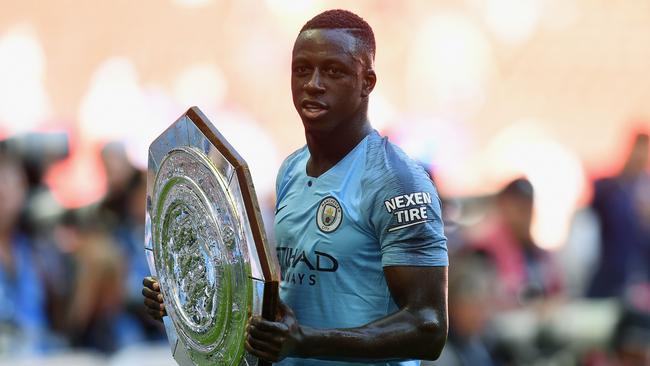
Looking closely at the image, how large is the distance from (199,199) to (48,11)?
17.3ft

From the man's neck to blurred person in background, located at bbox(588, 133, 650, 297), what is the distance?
611cm

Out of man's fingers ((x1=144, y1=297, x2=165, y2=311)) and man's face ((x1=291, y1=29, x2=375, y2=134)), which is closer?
man's face ((x1=291, y1=29, x2=375, y2=134))

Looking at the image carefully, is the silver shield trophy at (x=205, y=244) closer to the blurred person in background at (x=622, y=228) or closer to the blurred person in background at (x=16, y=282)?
the blurred person in background at (x=16, y=282)

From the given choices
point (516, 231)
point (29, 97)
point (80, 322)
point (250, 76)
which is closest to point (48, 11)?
point (29, 97)

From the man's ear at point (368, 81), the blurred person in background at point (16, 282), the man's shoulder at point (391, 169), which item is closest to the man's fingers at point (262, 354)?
the man's shoulder at point (391, 169)

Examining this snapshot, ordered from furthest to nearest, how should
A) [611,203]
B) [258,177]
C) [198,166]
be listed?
[611,203] → [258,177] → [198,166]

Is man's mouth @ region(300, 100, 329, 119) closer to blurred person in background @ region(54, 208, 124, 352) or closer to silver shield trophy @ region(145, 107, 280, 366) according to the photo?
silver shield trophy @ region(145, 107, 280, 366)

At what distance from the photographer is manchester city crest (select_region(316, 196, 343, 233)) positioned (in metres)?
3.50

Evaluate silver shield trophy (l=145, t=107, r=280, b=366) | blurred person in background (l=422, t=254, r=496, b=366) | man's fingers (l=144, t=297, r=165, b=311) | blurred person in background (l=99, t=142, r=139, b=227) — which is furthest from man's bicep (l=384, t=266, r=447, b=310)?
blurred person in background (l=422, t=254, r=496, b=366)

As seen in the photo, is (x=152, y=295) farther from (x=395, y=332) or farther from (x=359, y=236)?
(x=395, y=332)

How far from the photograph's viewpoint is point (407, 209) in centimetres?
341

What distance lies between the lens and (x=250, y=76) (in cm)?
941

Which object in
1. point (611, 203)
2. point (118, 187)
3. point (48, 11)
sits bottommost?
point (611, 203)

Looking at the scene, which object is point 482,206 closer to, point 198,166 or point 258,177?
point 258,177
